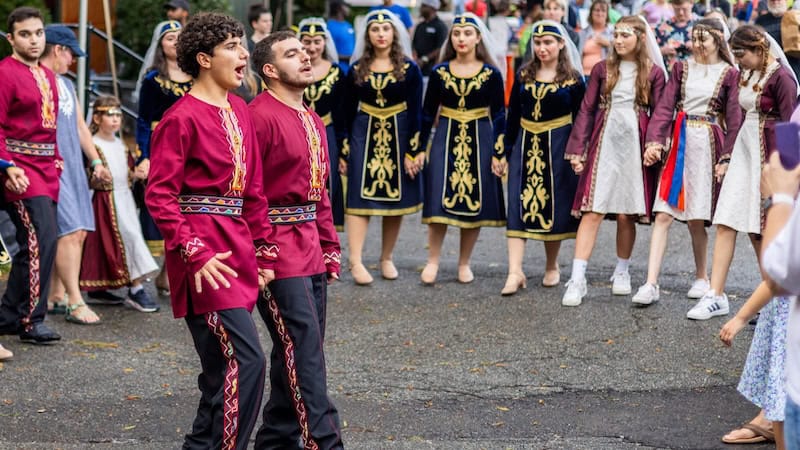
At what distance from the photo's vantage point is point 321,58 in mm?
9641

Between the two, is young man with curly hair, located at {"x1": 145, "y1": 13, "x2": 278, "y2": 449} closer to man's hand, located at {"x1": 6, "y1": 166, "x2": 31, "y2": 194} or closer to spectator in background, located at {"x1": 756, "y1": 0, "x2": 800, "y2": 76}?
man's hand, located at {"x1": 6, "y1": 166, "x2": 31, "y2": 194}

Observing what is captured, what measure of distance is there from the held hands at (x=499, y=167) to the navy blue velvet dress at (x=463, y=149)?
0.30ft

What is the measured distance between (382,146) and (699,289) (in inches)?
100

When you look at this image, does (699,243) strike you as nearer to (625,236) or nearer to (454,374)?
(625,236)

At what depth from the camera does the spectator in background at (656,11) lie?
1356 cm

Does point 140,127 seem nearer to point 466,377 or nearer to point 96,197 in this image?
point 96,197

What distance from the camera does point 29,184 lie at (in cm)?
752

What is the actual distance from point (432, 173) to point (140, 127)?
224cm

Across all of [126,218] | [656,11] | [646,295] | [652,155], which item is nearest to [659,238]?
[646,295]

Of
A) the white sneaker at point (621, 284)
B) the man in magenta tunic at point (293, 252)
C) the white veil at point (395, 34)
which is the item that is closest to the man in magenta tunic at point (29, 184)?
the man in magenta tunic at point (293, 252)

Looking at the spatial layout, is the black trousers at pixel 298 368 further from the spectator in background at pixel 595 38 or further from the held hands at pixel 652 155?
the spectator in background at pixel 595 38

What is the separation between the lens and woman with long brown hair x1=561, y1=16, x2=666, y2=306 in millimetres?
8922

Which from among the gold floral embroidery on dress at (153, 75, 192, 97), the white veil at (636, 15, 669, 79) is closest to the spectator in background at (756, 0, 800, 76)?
the white veil at (636, 15, 669, 79)

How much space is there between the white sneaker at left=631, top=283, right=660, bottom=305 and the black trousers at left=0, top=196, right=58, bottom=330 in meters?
3.80
